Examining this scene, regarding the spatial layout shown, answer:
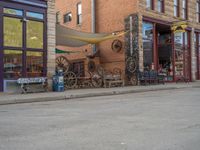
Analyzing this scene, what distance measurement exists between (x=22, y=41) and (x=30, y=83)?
2.23 m

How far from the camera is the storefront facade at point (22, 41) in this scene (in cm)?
1662

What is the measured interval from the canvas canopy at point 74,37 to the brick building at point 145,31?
5.01 feet

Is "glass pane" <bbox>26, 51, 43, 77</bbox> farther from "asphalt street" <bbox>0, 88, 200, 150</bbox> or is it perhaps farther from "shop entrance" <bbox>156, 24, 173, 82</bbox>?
"shop entrance" <bbox>156, 24, 173, 82</bbox>

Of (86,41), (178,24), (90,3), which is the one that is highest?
(90,3)

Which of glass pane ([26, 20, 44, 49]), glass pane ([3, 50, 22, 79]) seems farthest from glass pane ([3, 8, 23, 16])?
glass pane ([3, 50, 22, 79])

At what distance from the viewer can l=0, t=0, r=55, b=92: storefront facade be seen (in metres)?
16.6

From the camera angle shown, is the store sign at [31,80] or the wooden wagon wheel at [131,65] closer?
the store sign at [31,80]

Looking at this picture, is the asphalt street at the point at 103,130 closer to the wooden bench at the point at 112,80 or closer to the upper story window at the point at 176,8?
the wooden bench at the point at 112,80

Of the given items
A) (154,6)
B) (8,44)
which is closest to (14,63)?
(8,44)

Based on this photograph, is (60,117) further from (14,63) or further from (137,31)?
(137,31)

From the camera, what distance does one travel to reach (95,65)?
1035 inches

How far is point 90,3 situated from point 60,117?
21.0 metres

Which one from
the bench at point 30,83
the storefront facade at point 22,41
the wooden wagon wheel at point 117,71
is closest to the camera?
the storefront facade at point 22,41

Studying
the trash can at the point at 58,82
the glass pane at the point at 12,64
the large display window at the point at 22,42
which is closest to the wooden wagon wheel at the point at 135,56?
the trash can at the point at 58,82
